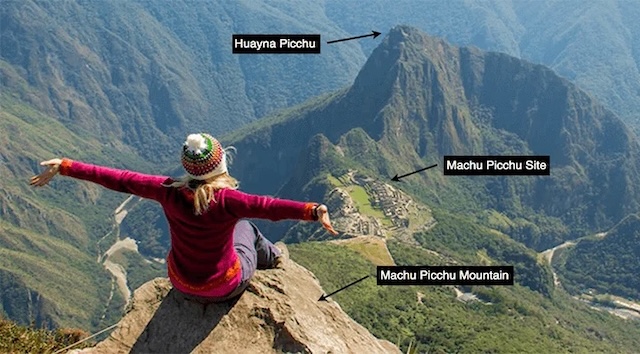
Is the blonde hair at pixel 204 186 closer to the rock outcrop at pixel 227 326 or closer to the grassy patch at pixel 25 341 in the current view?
the rock outcrop at pixel 227 326

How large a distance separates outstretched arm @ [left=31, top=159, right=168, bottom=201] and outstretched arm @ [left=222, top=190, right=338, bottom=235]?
1409mm

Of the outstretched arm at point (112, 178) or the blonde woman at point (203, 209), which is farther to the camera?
the outstretched arm at point (112, 178)

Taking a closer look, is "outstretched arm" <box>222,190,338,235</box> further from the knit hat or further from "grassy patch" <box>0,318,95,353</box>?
"grassy patch" <box>0,318,95,353</box>

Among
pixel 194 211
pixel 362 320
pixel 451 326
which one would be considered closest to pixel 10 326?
pixel 194 211

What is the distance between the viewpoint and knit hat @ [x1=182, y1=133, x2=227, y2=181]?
9.83 metres

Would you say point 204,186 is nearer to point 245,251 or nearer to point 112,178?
point 112,178

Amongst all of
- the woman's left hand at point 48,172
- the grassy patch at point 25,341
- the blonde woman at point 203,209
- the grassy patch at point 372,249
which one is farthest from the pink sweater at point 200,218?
the grassy patch at point 372,249

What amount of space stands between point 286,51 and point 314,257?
74187 mm

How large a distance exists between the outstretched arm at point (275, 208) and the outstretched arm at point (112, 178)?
4.62ft

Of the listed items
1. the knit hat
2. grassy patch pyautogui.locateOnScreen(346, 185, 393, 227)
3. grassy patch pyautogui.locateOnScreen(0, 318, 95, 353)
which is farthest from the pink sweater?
grassy patch pyautogui.locateOnScreen(346, 185, 393, 227)

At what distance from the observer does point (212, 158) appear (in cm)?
990

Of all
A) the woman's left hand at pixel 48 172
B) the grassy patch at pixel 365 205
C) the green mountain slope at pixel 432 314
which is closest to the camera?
the woman's left hand at pixel 48 172

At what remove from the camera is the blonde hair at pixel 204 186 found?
9758mm

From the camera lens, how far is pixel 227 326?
11922 mm
